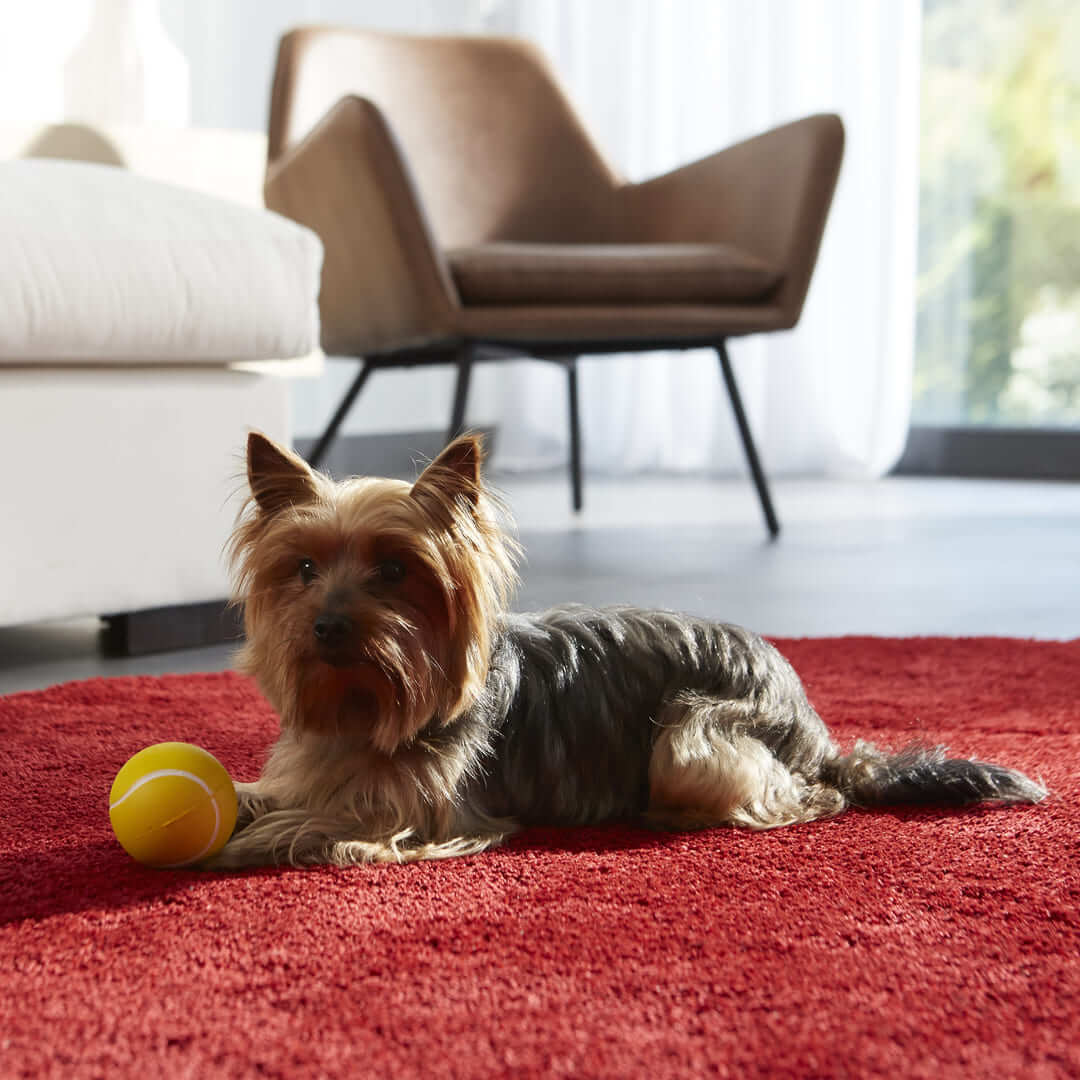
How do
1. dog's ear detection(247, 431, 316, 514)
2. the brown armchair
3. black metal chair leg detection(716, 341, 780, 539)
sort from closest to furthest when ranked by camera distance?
dog's ear detection(247, 431, 316, 514)
the brown armchair
black metal chair leg detection(716, 341, 780, 539)

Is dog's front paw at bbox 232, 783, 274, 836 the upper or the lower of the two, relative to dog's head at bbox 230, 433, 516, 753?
lower

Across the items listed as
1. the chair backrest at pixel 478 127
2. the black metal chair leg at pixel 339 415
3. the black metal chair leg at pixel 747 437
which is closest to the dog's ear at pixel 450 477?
the black metal chair leg at pixel 747 437

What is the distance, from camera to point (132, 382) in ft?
7.14

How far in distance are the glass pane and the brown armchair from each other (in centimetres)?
190

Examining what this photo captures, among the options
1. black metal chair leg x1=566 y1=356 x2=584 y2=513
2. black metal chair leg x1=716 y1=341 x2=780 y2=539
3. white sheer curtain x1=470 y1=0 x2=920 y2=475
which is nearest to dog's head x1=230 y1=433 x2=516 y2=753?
black metal chair leg x1=716 y1=341 x2=780 y2=539

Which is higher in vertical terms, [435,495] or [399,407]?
[435,495]

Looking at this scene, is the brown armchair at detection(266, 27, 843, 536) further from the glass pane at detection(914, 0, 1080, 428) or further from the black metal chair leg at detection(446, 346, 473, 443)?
the glass pane at detection(914, 0, 1080, 428)

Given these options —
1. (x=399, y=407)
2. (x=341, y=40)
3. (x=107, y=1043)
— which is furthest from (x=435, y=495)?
(x=399, y=407)

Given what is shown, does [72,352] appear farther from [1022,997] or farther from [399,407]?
[399,407]

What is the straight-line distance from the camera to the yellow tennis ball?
3.97ft

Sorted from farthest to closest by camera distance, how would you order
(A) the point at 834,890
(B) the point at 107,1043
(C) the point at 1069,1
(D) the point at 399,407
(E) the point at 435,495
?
(D) the point at 399,407 → (C) the point at 1069,1 → (E) the point at 435,495 → (A) the point at 834,890 → (B) the point at 107,1043

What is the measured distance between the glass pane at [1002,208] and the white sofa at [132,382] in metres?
3.68

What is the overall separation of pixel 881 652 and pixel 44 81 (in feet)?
10.8

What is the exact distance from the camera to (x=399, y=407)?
18.7 feet
